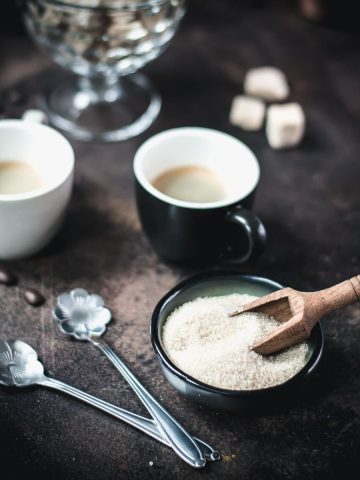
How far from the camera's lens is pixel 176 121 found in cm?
171

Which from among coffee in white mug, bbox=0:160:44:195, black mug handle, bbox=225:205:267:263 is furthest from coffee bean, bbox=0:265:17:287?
black mug handle, bbox=225:205:267:263

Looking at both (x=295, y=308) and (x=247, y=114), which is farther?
(x=247, y=114)

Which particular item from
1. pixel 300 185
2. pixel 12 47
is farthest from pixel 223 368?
pixel 12 47

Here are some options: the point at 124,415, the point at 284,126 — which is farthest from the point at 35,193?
the point at 284,126

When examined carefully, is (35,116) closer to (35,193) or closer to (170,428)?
(35,193)

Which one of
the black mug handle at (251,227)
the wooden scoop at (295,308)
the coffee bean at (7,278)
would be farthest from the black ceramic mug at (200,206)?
the coffee bean at (7,278)

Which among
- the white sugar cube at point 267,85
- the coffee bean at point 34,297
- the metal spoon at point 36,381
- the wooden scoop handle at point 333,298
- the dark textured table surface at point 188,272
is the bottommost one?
the dark textured table surface at point 188,272

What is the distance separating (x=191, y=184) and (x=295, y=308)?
15.5 inches

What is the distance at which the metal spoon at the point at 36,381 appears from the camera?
100cm

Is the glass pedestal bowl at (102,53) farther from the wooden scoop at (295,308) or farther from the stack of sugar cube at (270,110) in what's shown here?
the wooden scoop at (295,308)

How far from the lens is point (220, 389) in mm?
971

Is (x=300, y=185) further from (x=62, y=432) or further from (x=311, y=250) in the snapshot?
(x=62, y=432)

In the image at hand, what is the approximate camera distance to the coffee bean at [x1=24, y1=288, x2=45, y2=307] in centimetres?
120

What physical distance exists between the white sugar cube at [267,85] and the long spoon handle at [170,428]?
0.94 metres
